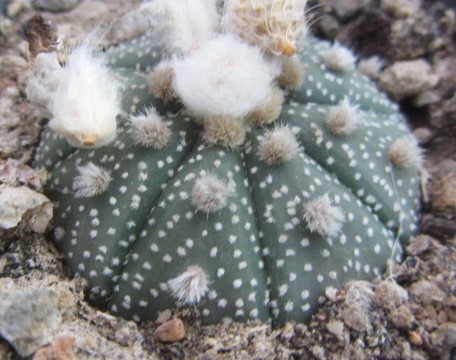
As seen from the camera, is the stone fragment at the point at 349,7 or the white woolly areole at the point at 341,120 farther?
the stone fragment at the point at 349,7

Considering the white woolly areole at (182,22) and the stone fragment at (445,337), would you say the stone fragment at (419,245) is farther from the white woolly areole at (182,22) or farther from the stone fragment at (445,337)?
the white woolly areole at (182,22)

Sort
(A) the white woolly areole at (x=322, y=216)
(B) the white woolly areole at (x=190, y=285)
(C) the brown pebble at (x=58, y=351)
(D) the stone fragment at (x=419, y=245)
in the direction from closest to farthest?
(C) the brown pebble at (x=58, y=351), (B) the white woolly areole at (x=190, y=285), (A) the white woolly areole at (x=322, y=216), (D) the stone fragment at (x=419, y=245)

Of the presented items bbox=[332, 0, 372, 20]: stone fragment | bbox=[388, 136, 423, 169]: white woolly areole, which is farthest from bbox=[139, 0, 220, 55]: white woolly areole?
bbox=[332, 0, 372, 20]: stone fragment

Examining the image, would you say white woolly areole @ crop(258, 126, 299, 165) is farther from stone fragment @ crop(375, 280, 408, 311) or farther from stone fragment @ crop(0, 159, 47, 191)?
stone fragment @ crop(0, 159, 47, 191)

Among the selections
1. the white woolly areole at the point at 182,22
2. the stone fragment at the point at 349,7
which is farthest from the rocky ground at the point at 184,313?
the stone fragment at the point at 349,7

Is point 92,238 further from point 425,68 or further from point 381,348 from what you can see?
point 425,68

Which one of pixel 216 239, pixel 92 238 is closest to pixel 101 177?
pixel 92 238
